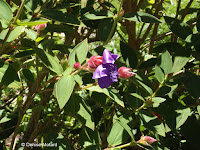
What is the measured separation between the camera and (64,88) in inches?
30.2

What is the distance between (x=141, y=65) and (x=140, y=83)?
0.69ft

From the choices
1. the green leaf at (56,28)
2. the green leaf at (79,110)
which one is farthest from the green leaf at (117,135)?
the green leaf at (56,28)

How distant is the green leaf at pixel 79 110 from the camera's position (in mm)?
956

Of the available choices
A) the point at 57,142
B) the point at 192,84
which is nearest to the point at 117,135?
the point at 57,142

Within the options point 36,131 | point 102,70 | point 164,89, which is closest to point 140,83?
point 164,89

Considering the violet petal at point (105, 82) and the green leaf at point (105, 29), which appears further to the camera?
the green leaf at point (105, 29)

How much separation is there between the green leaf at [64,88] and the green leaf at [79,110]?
0.69 feet

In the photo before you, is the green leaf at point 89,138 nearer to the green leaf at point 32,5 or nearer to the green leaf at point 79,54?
the green leaf at point 79,54

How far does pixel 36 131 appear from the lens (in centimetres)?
133

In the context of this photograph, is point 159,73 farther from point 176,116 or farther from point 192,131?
point 192,131

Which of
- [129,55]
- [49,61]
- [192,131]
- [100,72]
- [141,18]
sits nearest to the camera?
[100,72]

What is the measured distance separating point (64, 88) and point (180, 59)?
486 mm

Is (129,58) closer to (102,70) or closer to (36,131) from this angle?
(102,70)

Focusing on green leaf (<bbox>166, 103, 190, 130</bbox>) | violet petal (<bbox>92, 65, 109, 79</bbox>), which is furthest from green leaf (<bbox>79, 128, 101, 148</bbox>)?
violet petal (<bbox>92, 65, 109, 79</bbox>)
